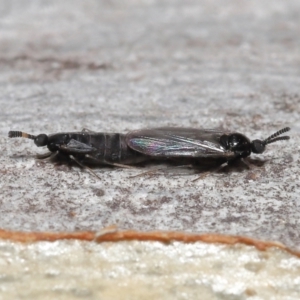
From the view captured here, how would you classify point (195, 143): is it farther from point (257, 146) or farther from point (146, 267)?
point (146, 267)

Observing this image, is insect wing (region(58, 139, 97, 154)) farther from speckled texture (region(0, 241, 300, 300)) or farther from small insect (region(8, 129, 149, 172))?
speckled texture (region(0, 241, 300, 300))

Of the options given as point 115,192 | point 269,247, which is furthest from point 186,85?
point 269,247

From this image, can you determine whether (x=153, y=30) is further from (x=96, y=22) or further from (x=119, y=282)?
(x=119, y=282)

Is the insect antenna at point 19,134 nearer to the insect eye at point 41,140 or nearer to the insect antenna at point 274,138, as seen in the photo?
the insect eye at point 41,140

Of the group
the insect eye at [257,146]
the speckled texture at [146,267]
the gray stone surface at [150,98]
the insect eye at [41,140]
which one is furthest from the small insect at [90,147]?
the speckled texture at [146,267]

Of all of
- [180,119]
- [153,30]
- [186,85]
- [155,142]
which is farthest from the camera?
[153,30]

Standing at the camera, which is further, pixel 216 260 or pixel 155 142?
pixel 155 142

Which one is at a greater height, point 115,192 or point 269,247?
point 115,192
